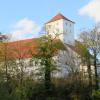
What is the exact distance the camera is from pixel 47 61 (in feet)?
165

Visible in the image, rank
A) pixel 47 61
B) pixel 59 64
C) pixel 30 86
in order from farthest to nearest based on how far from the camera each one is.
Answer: pixel 59 64 → pixel 47 61 → pixel 30 86

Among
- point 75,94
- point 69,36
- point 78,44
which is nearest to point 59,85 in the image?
point 75,94

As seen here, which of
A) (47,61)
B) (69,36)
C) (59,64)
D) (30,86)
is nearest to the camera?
(30,86)

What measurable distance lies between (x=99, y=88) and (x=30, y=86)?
1069 cm

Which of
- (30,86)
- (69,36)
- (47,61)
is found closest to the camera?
(30,86)

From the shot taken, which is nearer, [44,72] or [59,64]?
[44,72]

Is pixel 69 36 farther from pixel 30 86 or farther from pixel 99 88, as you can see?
pixel 30 86

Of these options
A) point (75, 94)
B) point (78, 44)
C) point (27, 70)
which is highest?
point (78, 44)

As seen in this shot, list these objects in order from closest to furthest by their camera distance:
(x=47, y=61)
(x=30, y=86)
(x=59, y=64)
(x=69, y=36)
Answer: (x=30, y=86)
(x=47, y=61)
(x=59, y=64)
(x=69, y=36)

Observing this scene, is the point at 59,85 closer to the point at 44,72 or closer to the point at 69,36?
the point at 44,72

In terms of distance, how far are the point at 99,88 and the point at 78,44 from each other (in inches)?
251

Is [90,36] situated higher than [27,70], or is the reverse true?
[90,36]

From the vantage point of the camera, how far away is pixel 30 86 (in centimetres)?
4622

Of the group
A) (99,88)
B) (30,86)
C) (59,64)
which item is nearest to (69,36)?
(59,64)
